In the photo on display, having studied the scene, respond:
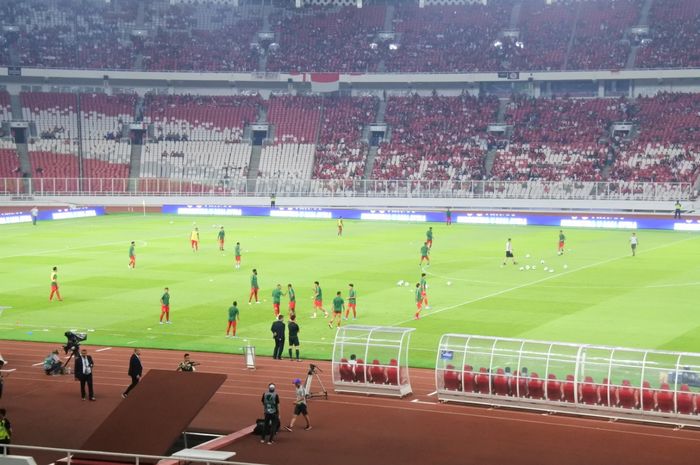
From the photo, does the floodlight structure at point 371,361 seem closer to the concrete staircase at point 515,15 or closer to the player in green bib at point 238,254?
the player in green bib at point 238,254

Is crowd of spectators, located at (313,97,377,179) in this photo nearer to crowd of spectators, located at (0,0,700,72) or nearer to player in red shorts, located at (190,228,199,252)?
crowd of spectators, located at (0,0,700,72)

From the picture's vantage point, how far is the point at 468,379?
26.5m

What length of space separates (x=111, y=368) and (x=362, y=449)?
11.3 meters

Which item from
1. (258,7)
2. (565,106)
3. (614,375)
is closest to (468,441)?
(614,375)

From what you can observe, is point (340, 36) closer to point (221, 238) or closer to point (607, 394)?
point (221, 238)

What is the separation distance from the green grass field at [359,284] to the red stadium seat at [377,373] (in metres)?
4.31

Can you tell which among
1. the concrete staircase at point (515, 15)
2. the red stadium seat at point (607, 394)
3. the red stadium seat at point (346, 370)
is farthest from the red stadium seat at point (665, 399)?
the concrete staircase at point (515, 15)

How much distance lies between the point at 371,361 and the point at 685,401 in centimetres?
809

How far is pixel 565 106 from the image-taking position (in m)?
98.1

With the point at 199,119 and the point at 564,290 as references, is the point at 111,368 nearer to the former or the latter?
the point at 564,290

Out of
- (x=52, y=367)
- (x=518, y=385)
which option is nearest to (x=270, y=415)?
Result: (x=518, y=385)

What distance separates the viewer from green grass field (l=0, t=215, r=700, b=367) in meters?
36.1

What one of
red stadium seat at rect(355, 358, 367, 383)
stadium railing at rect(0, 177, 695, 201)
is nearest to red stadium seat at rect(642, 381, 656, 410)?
red stadium seat at rect(355, 358, 367, 383)

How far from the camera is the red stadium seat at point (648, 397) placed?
79.8 ft
